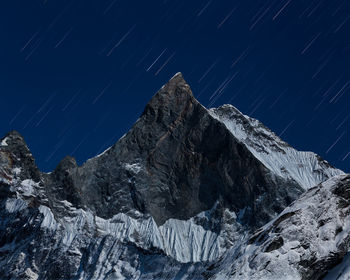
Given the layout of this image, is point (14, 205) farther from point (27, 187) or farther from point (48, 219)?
point (48, 219)

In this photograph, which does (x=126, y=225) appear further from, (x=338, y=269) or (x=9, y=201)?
(x=338, y=269)

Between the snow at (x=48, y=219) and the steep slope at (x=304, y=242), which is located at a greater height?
the steep slope at (x=304, y=242)

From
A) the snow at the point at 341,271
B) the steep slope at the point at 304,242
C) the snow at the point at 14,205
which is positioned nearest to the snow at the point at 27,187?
the snow at the point at 14,205

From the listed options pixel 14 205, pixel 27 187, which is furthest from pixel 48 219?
pixel 27 187

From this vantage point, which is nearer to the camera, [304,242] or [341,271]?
[341,271]

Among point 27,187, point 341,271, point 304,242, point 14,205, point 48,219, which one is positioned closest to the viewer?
point 341,271

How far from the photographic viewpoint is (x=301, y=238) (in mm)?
27578

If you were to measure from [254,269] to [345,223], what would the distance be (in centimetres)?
567

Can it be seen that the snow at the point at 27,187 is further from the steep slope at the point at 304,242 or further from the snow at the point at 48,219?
the steep slope at the point at 304,242

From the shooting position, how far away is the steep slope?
1047 inches

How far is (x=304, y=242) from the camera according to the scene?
27375 millimetres

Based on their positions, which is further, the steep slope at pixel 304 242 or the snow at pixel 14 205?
the snow at pixel 14 205

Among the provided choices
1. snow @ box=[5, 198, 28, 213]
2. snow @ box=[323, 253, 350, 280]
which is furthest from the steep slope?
snow @ box=[5, 198, 28, 213]

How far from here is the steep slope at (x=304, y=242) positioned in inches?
1047
